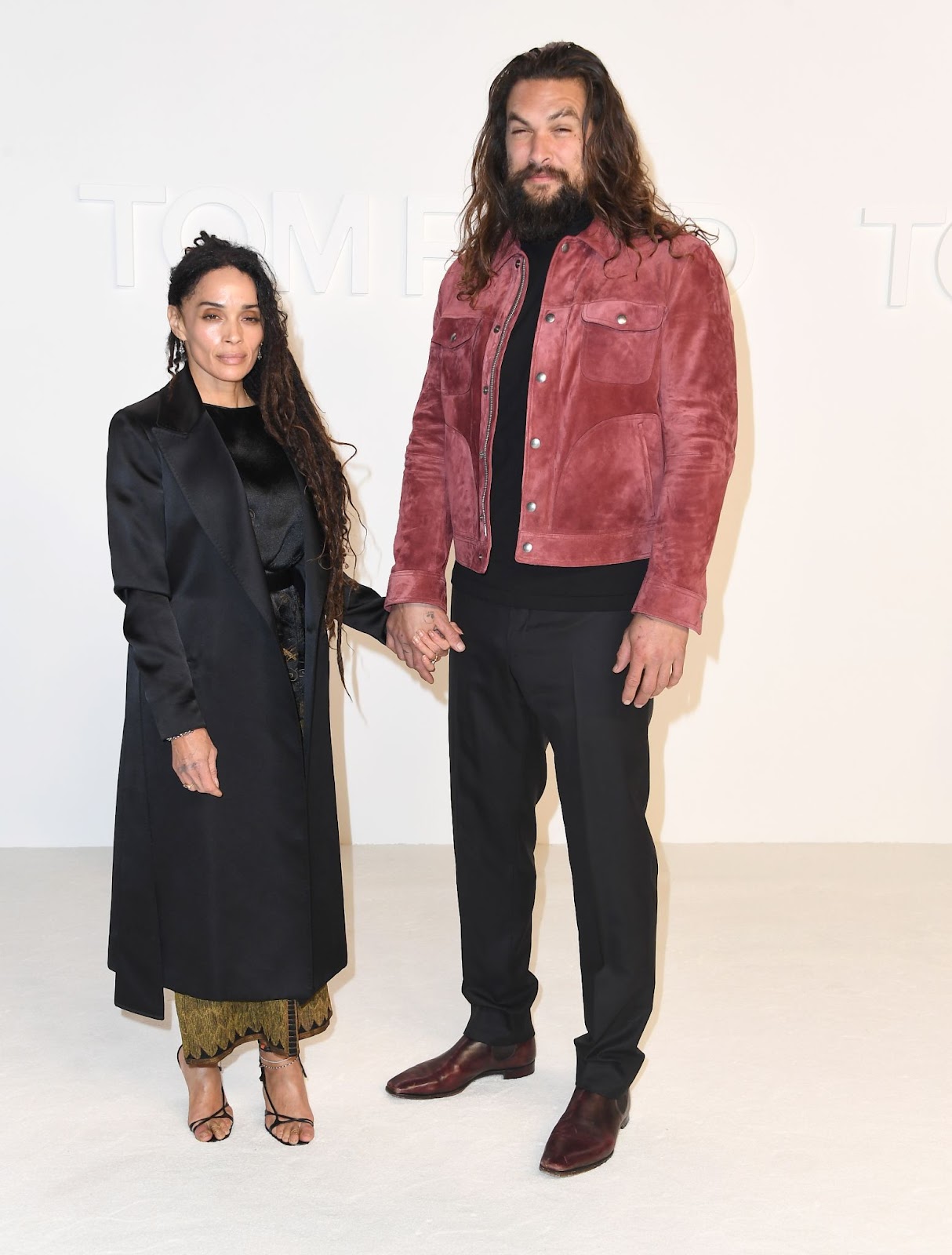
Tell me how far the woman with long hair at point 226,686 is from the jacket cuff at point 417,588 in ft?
0.37

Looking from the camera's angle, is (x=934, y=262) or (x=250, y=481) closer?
(x=250, y=481)

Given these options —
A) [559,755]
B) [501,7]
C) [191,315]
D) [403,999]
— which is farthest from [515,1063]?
[501,7]

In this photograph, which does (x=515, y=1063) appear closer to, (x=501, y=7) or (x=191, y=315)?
(x=191, y=315)

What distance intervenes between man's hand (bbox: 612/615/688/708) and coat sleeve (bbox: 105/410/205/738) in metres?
0.70

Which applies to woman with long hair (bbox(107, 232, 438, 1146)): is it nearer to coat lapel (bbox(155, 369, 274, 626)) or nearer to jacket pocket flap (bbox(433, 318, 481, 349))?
coat lapel (bbox(155, 369, 274, 626))

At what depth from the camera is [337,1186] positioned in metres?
2.00

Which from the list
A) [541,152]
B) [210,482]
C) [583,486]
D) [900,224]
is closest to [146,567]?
[210,482]

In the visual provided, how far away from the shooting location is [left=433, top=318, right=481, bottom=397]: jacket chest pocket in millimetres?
2137

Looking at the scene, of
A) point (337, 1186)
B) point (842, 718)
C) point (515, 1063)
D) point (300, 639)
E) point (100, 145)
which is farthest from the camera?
point (842, 718)

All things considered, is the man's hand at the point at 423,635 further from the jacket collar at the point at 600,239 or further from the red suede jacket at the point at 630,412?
the jacket collar at the point at 600,239

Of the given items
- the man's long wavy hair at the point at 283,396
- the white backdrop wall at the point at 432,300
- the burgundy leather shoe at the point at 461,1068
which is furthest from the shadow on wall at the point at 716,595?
the man's long wavy hair at the point at 283,396

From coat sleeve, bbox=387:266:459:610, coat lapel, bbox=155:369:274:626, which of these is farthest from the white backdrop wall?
coat lapel, bbox=155:369:274:626

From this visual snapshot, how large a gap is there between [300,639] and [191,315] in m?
0.57

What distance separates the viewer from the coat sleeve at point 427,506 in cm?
224
